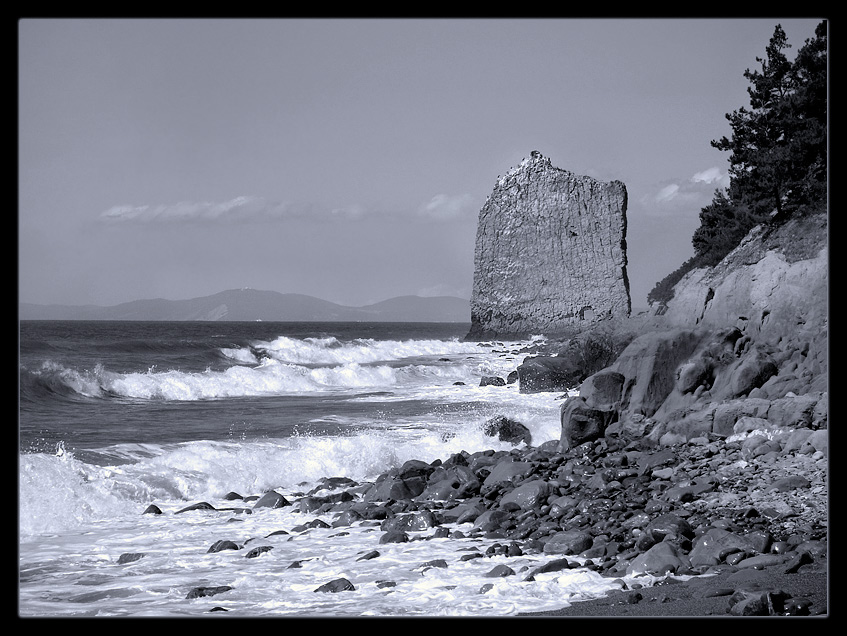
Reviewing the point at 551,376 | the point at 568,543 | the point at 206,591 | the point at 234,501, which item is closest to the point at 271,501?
the point at 234,501

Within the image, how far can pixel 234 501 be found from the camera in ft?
27.0

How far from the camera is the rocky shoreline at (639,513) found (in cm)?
444

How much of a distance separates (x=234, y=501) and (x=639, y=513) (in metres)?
4.44

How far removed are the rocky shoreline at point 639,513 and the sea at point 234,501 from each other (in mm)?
208

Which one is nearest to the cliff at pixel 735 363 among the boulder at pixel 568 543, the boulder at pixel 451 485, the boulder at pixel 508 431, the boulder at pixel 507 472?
the boulder at pixel 508 431

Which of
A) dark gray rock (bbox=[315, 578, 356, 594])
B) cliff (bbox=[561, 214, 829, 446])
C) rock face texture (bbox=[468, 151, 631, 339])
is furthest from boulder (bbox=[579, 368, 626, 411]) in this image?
rock face texture (bbox=[468, 151, 631, 339])

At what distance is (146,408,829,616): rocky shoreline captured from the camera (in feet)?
14.6

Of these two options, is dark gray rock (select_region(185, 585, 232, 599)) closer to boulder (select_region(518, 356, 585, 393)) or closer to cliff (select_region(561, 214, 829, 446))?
cliff (select_region(561, 214, 829, 446))

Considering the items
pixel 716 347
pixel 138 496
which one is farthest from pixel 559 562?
pixel 716 347

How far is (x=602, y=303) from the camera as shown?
4981cm

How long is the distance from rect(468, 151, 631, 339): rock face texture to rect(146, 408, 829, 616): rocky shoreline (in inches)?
1627

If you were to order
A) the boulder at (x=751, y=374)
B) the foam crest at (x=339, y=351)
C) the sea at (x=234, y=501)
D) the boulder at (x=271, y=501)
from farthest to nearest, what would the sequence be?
1. the foam crest at (x=339, y=351)
2. the boulder at (x=751, y=374)
3. the boulder at (x=271, y=501)
4. the sea at (x=234, y=501)

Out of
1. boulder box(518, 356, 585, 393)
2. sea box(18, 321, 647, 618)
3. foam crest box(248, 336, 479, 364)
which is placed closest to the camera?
sea box(18, 321, 647, 618)

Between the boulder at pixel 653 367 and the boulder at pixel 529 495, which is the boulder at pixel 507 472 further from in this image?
the boulder at pixel 653 367
